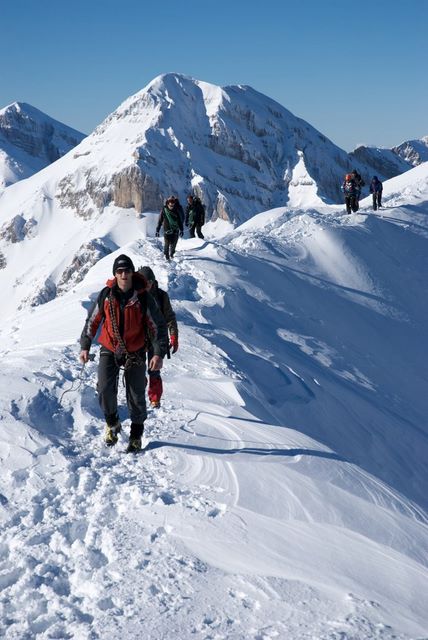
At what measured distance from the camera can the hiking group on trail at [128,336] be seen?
6160 millimetres

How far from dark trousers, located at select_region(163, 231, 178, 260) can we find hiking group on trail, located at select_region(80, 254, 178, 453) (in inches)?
479

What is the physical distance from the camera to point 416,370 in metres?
16.8

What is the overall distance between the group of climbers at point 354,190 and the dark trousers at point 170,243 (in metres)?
10.3

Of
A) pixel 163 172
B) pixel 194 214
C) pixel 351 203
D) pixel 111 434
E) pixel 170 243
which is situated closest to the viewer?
pixel 111 434

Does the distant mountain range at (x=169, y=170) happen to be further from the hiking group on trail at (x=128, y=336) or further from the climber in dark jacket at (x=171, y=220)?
the hiking group on trail at (x=128, y=336)

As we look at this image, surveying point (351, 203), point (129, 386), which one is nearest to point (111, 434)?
point (129, 386)

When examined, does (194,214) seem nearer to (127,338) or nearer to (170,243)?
(170,243)

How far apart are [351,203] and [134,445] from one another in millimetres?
23966

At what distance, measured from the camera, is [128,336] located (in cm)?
625

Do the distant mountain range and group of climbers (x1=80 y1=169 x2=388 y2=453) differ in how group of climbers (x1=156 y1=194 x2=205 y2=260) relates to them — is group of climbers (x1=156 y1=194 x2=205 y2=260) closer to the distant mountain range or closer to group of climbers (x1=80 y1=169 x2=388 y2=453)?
group of climbers (x1=80 y1=169 x2=388 y2=453)

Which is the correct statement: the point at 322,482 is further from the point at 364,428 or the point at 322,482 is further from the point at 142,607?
the point at 364,428

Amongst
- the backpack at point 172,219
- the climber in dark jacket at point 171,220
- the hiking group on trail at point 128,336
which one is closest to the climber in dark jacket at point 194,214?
the climber in dark jacket at point 171,220

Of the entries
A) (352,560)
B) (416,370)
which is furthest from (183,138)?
(352,560)

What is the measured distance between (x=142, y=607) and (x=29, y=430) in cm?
330
